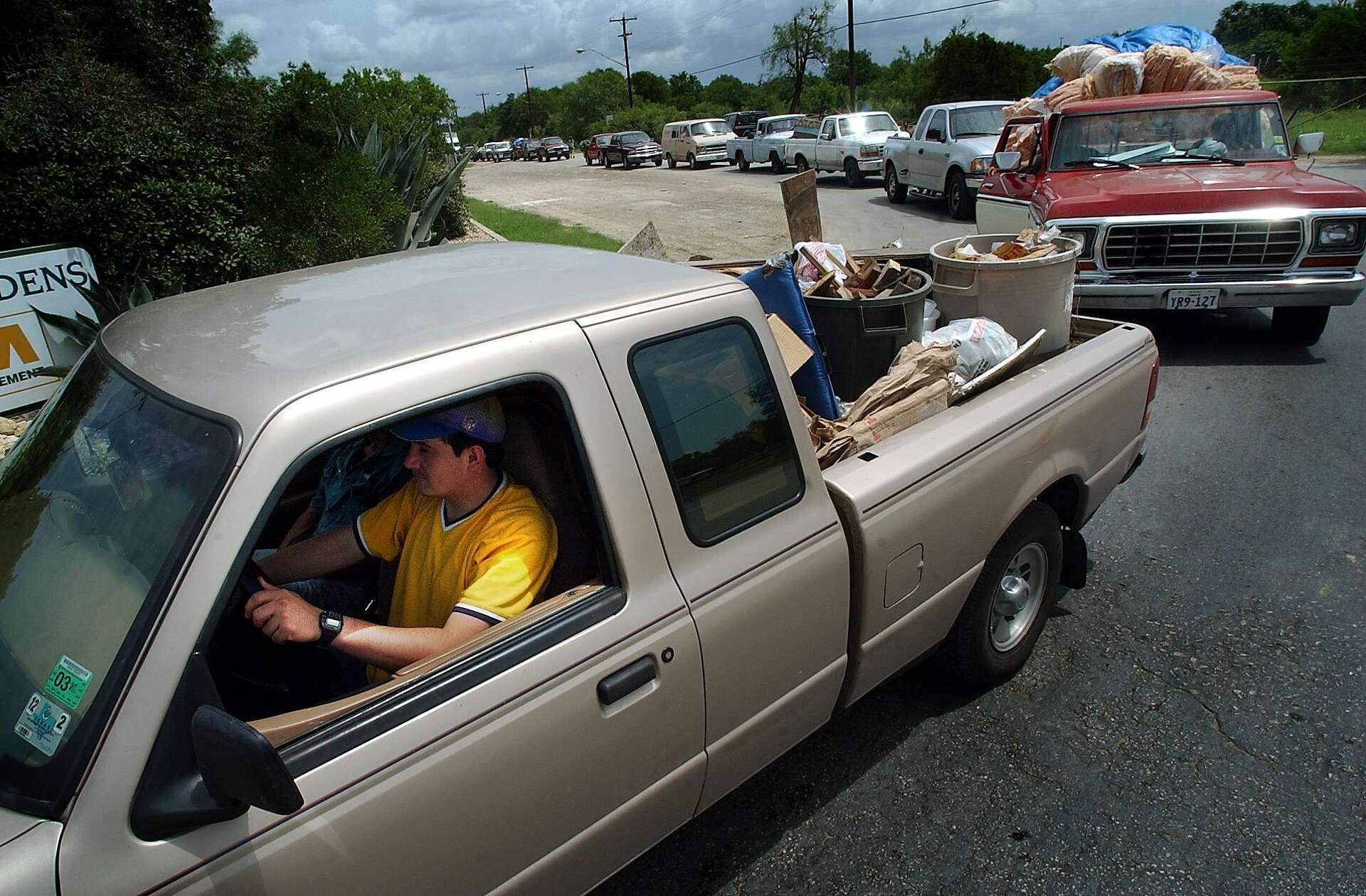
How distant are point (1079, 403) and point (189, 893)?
3009mm

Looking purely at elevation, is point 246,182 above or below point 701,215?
above

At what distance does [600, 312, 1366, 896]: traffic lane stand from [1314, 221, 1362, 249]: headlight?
3080 mm

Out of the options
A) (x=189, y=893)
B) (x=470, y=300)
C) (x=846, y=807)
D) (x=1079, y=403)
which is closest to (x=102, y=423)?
(x=470, y=300)

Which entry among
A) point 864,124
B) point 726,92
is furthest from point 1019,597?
point 726,92

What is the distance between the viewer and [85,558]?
68.6 inches

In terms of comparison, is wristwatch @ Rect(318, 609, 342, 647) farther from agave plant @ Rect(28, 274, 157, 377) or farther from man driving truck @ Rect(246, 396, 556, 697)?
agave plant @ Rect(28, 274, 157, 377)

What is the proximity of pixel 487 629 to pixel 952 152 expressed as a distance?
15558 mm

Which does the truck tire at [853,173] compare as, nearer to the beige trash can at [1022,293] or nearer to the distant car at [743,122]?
Answer: the distant car at [743,122]

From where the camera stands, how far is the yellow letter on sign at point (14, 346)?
6000mm

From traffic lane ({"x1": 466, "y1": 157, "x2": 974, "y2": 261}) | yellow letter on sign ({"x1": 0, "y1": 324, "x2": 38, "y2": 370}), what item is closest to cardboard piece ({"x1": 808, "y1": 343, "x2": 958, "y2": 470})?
yellow letter on sign ({"x1": 0, "y1": 324, "x2": 38, "y2": 370})

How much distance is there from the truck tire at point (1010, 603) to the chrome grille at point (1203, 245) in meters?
4.43

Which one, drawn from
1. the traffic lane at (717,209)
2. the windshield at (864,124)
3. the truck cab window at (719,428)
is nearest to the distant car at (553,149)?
the traffic lane at (717,209)

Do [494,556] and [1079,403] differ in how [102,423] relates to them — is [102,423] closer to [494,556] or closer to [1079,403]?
[494,556]

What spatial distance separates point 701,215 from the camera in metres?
18.3
